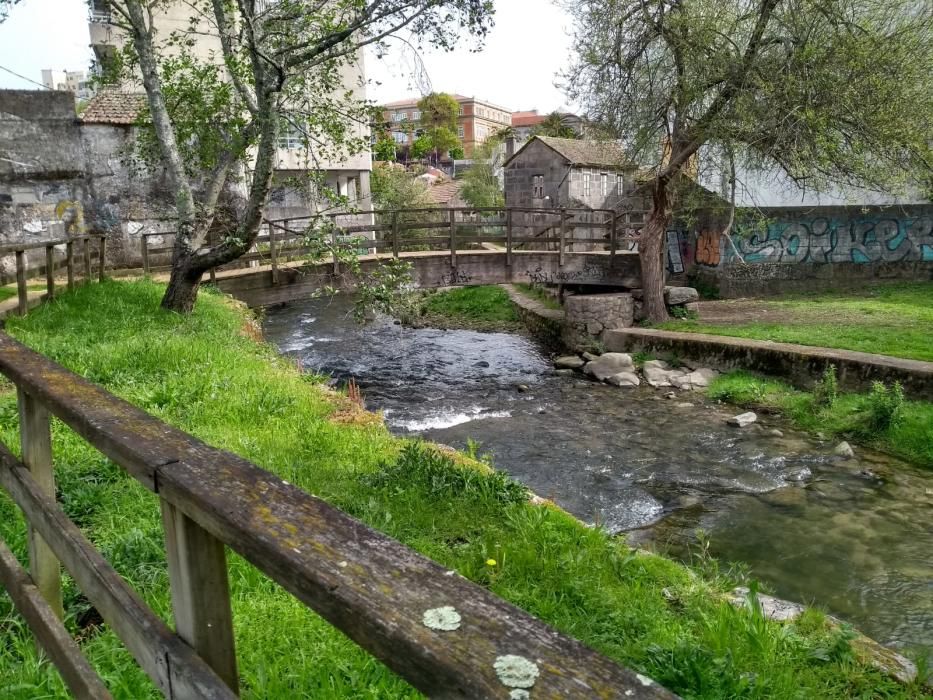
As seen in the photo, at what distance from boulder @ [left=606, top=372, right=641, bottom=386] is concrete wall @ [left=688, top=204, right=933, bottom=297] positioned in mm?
6861

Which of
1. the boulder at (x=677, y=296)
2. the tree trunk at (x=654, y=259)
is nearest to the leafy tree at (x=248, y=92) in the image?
the tree trunk at (x=654, y=259)

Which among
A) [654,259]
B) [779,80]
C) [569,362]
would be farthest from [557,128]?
[779,80]

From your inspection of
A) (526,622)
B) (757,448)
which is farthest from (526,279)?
(526,622)

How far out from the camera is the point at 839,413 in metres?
11.1

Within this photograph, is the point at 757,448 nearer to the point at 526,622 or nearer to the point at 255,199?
the point at 255,199

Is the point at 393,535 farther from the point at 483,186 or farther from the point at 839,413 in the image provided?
the point at 483,186

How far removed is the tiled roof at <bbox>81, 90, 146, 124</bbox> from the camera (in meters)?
20.8

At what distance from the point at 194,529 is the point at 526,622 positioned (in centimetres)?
66

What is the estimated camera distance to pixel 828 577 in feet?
21.0

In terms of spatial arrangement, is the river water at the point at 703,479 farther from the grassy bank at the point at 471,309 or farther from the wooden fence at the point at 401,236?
the grassy bank at the point at 471,309

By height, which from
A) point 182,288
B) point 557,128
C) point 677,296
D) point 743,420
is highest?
point 557,128

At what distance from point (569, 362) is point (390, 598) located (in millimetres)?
15516

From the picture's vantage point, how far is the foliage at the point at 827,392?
11355 mm

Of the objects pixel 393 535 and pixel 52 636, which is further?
pixel 393 535
